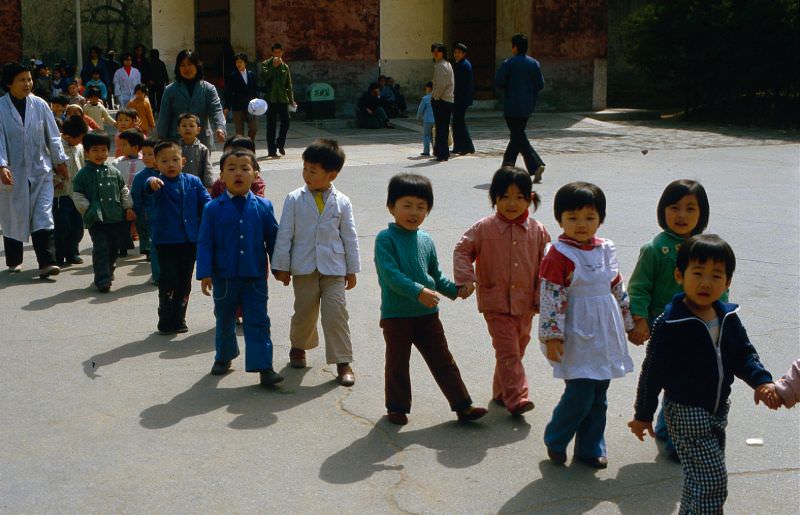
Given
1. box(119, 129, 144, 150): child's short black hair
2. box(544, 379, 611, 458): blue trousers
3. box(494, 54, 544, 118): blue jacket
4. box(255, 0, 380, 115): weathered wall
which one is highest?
box(255, 0, 380, 115): weathered wall

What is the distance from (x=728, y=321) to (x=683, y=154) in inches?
545

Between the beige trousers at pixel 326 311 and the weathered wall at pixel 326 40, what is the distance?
17.4 m

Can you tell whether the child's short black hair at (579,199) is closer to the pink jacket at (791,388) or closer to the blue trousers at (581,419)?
the blue trousers at (581,419)

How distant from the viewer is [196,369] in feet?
20.6

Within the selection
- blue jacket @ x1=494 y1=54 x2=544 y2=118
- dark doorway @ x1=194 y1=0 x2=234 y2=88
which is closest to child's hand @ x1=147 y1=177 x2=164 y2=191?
blue jacket @ x1=494 y1=54 x2=544 y2=118

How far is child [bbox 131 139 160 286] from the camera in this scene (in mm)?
7712

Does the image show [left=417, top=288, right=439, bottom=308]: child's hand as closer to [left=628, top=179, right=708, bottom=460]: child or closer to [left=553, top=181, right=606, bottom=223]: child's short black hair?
[left=553, top=181, right=606, bottom=223]: child's short black hair

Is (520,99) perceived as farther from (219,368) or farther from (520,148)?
(219,368)

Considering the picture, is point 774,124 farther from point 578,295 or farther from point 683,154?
point 578,295

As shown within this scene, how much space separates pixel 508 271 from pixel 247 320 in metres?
1.56

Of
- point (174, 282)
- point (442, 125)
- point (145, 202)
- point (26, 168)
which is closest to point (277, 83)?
point (442, 125)

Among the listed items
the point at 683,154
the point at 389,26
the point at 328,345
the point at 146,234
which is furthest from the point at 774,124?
the point at 328,345

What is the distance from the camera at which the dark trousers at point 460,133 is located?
16.8m

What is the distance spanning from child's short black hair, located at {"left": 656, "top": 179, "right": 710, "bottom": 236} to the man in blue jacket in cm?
910
